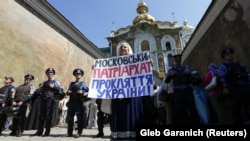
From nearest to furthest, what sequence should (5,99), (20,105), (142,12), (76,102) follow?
(76,102) < (20,105) < (5,99) < (142,12)

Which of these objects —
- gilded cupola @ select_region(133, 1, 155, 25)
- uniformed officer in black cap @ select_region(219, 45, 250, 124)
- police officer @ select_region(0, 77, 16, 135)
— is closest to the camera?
uniformed officer in black cap @ select_region(219, 45, 250, 124)

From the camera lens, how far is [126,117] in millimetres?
3461

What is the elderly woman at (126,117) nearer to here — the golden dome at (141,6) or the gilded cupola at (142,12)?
the gilded cupola at (142,12)

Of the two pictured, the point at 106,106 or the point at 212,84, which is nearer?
the point at 106,106

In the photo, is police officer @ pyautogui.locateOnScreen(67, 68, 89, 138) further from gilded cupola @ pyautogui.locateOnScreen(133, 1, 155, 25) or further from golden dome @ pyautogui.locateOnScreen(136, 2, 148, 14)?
golden dome @ pyautogui.locateOnScreen(136, 2, 148, 14)

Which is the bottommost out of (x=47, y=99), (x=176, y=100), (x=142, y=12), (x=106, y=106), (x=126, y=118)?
(x=126, y=118)

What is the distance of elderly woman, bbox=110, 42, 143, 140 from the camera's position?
339cm

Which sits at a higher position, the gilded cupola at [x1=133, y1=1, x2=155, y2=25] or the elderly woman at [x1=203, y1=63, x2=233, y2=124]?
the gilded cupola at [x1=133, y1=1, x2=155, y2=25]

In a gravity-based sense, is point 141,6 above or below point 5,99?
above

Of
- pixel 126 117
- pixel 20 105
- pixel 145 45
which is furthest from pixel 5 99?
pixel 145 45

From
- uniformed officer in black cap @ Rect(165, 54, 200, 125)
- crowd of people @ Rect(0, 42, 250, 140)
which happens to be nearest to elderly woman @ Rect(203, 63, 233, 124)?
crowd of people @ Rect(0, 42, 250, 140)

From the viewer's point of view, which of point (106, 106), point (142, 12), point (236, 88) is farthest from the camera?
point (142, 12)

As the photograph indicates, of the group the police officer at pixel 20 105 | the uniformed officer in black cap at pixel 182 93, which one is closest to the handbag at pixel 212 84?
the uniformed officer in black cap at pixel 182 93

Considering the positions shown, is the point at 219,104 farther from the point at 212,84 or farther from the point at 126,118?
the point at 126,118
